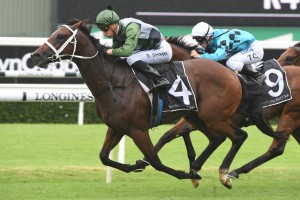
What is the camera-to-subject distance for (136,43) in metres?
8.15

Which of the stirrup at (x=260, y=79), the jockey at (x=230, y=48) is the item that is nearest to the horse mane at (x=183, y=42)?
the jockey at (x=230, y=48)

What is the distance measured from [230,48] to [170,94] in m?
1.04

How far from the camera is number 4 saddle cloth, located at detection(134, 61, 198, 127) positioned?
26.8 ft

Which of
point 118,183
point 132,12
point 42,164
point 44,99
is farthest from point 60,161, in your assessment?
point 132,12

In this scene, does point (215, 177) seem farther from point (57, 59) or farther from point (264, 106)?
point (57, 59)

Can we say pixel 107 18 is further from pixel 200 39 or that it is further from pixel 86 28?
pixel 200 39

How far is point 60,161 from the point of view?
34.3 feet

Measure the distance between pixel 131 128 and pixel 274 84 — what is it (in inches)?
61.5

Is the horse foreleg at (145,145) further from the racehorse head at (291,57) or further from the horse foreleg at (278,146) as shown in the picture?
the racehorse head at (291,57)

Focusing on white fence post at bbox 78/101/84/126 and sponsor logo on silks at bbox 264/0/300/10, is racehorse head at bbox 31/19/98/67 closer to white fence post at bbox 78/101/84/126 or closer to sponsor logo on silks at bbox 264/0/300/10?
white fence post at bbox 78/101/84/126

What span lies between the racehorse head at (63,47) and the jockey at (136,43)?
146 millimetres

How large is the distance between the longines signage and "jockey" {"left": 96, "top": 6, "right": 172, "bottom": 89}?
17.6ft

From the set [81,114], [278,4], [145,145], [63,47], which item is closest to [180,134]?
[145,145]

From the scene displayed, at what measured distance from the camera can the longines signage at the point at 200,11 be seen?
1386cm
